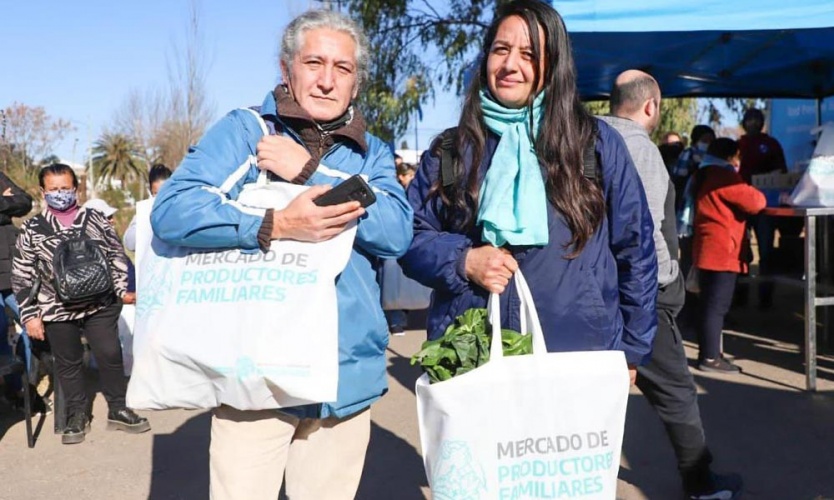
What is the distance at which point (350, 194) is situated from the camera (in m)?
2.07

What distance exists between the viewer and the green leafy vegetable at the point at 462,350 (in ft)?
6.88

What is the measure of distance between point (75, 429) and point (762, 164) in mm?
7456

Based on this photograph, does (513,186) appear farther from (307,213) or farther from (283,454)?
(283,454)

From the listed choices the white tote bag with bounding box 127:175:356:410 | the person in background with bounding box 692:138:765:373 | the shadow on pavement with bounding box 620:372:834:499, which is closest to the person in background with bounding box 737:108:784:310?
the person in background with bounding box 692:138:765:373

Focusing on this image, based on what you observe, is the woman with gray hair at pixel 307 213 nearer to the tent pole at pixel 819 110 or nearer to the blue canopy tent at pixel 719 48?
the blue canopy tent at pixel 719 48

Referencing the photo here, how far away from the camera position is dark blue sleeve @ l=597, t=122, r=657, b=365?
237 centimetres

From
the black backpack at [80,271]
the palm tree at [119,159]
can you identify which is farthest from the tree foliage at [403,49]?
the palm tree at [119,159]

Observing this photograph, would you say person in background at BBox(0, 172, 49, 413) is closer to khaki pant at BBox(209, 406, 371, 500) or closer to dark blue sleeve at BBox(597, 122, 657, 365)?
khaki pant at BBox(209, 406, 371, 500)

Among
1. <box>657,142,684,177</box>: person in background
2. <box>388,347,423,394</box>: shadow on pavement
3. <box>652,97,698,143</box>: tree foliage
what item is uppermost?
<box>652,97,698,143</box>: tree foliage

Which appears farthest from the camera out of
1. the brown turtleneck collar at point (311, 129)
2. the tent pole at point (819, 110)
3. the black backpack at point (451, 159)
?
the tent pole at point (819, 110)

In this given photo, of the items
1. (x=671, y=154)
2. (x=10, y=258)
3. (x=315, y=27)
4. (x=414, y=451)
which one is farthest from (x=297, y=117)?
(x=671, y=154)

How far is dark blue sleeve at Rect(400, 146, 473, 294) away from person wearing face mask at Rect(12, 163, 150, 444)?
10.6ft

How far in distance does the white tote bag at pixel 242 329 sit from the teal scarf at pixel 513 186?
440 mm

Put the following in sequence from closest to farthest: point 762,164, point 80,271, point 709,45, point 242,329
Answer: point 242,329 < point 80,271 < point 709,45 < point 762,164
